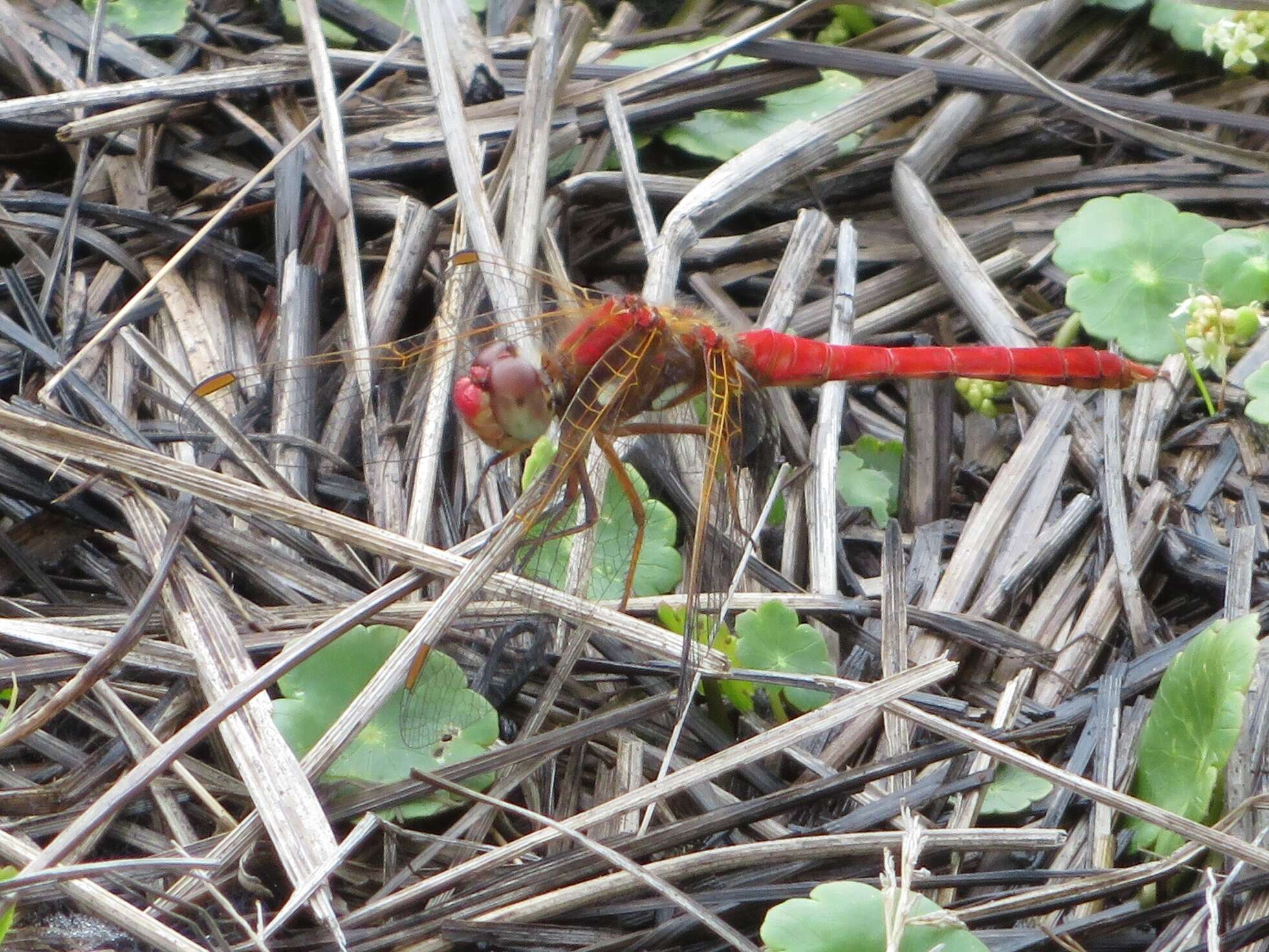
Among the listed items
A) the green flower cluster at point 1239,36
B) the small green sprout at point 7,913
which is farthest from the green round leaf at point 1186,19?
the small green sprout at point 7,913

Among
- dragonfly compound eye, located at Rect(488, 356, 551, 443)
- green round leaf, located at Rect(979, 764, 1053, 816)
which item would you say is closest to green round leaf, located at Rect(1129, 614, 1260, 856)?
green round leaf, located at Rect(979, 764, 1053, 816)

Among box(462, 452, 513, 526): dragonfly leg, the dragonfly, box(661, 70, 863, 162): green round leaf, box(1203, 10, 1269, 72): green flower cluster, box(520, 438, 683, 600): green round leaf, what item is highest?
box(1203, 10, 1269, 72): green flower cluster

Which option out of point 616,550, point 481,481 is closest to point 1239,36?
point 616,550

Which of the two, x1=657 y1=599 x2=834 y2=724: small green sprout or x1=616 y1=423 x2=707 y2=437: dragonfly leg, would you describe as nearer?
x1=657 y1=599 x2=834 y2=724: small green sprout

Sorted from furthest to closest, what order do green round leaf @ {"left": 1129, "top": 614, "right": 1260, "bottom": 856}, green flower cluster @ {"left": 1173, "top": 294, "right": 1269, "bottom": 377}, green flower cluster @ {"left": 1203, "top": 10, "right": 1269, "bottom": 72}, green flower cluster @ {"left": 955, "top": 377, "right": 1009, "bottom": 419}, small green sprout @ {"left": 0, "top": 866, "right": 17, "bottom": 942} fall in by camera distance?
green flower cluster @ {"left": 1203, "top": 10, "right": 1269, "bottom": 72}
green flower cluster @ {"left": 955, "top": 377, "right": 1009, "bottom": 419}
green flower cluster @ {"left": 1173, "top": 294, "right": 1269, "bottom": 377}
green round leaf @ {"left": 1129, "top": 614, "right": 1260, "bottom": 856}
small green sprout @ {"left": 0, "top": 866, "right": 17, "bottom": 942}

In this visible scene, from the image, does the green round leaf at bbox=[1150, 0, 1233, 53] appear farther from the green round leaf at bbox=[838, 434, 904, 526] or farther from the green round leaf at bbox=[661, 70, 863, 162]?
the green round leaf at bbox=[838, 434, 904, 526]
